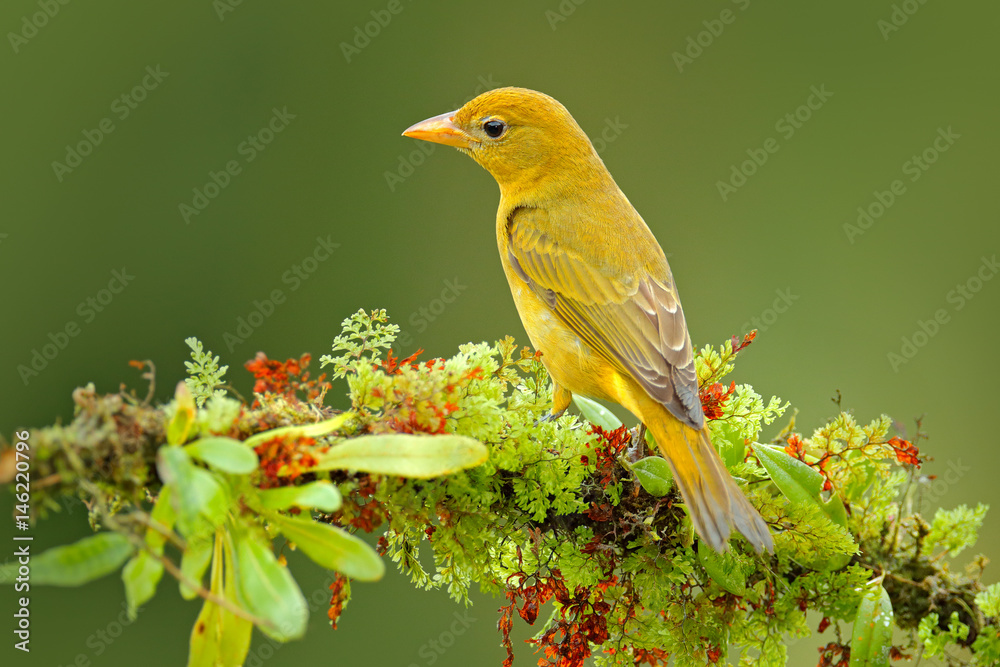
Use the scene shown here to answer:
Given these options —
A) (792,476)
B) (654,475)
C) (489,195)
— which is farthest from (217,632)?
(489,195)

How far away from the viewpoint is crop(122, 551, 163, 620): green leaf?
4.75 feet

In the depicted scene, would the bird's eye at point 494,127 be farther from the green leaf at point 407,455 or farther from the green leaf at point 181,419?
the green leaf at point 181,419

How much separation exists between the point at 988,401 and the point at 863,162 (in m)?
2.00

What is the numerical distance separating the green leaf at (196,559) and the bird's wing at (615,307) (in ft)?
4.63

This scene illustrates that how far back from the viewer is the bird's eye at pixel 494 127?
3.81 meters

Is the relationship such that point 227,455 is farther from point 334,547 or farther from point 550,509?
point 550,509

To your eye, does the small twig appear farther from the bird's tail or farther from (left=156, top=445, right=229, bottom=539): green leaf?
the bird's tail

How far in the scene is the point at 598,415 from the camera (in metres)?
2.75

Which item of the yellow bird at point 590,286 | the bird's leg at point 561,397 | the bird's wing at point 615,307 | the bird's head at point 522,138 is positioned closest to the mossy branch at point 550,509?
the yellow bird at point 590,286

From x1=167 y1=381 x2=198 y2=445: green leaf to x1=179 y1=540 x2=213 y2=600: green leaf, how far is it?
0.18 metres

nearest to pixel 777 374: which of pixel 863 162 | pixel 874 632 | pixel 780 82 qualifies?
pixel 863 162

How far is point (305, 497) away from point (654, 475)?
39.8 inches

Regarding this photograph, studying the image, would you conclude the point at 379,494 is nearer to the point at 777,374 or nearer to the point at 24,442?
the point at 24,442

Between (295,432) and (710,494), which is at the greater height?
(710,494)
